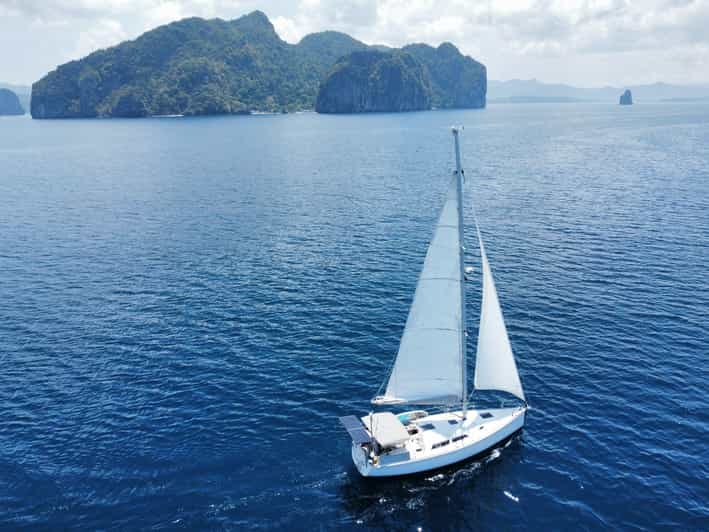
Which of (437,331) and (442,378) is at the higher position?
(437,331)

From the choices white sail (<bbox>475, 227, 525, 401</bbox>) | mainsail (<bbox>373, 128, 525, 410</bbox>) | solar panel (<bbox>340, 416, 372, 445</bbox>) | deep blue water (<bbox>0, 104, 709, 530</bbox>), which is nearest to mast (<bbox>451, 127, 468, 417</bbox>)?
mainsail (<bbox>373, 128, 525, 410</bbox>)

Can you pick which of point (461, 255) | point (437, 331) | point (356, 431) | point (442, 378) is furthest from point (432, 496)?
point (461, 255)

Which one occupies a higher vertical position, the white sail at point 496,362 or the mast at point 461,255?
the mast at point 461,255

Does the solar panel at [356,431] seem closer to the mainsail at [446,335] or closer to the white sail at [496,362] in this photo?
the mainsail at [446,335]

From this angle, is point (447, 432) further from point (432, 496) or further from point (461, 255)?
point (461, 255)

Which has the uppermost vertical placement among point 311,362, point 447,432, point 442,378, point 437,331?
point 437,331

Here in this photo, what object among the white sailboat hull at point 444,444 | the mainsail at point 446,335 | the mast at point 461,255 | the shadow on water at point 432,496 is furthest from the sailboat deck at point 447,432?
the shadow on water at point 432,496
